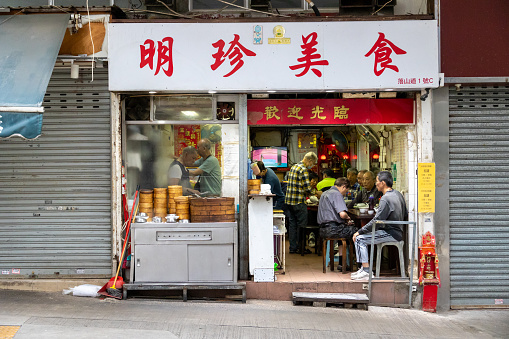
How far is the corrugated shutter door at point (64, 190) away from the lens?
8094 mm

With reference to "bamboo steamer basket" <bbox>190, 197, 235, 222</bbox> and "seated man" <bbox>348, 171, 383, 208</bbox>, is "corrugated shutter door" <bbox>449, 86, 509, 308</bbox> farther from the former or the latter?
"bamboo steamer basket" <bbox>190, 197, 235, 222</bbox>

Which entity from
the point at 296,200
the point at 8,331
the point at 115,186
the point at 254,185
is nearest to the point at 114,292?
the point at 115,186

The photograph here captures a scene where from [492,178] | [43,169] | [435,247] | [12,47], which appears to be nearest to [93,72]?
[12,47]

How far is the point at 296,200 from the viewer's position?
35.9ft

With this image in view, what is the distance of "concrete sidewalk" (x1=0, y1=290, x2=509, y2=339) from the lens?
6305 mm

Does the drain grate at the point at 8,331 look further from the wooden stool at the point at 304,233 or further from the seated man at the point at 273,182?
the wooden stool at the point at 304,233

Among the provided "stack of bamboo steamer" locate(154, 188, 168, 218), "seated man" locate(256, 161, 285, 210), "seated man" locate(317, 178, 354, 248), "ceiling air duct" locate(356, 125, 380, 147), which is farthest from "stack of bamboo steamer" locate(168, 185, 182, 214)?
"ceiling air duct" locate(356, 125, 380, 147)

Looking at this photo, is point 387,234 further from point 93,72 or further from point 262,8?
point 93,72

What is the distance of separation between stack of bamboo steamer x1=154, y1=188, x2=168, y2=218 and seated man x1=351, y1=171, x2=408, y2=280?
10.4 ft

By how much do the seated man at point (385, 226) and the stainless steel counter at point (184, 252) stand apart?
2.14m

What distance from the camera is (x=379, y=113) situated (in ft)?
27.3

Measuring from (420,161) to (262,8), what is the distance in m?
3.68

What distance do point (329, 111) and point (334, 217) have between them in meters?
1.91

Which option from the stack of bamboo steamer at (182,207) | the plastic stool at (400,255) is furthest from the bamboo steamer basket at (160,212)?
the plastic stool at (400,255)
